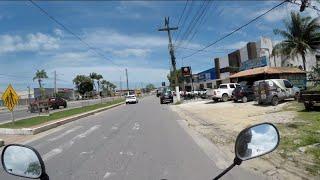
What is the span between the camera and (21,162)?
4309mm

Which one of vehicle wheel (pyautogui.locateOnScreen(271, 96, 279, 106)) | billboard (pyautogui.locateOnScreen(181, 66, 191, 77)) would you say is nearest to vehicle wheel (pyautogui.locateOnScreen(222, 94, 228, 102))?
billboard (pyautogui.locateOnScreen(181, 66, 191, 77))

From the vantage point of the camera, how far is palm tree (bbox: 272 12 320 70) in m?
50.4

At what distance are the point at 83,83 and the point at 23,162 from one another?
143592mm

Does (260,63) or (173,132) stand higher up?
(260,63)

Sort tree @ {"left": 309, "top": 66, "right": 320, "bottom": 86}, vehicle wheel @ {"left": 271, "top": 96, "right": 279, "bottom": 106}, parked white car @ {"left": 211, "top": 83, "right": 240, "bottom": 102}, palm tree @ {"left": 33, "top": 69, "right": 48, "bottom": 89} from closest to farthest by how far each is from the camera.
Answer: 1. vehicle wheel @ {"left": 271, "top": 96, "right": 279, "bottom": 106}
2. tree @ {"left": 309, "top": 66, "right": 320, "bottom": 86}
3. parked white car @ {"left": 211, "top": 83, "right": 240, "bottom": 102}
4. palm tree @ {"left": 33, "top": 69, "right": 48, "bottom": 89}

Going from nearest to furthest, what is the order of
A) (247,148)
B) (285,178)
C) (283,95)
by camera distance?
(247,148) < (285,178) < (283,95)

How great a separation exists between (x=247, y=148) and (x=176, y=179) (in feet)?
15.3

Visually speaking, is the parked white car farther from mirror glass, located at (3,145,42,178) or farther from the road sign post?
mirror glass, located at (3,145,42,178)

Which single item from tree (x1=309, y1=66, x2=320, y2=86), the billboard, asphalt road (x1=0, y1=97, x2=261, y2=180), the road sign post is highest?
the billboard

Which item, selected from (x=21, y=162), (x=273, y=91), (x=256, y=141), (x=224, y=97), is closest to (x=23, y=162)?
(x=21, y=162)

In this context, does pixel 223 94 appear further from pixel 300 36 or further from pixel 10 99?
pixel 10 99

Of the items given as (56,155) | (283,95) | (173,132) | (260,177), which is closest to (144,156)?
(56,155)

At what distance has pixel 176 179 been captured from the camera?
8.60 meters

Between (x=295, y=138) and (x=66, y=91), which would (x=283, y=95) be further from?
(x=66, y=91)
